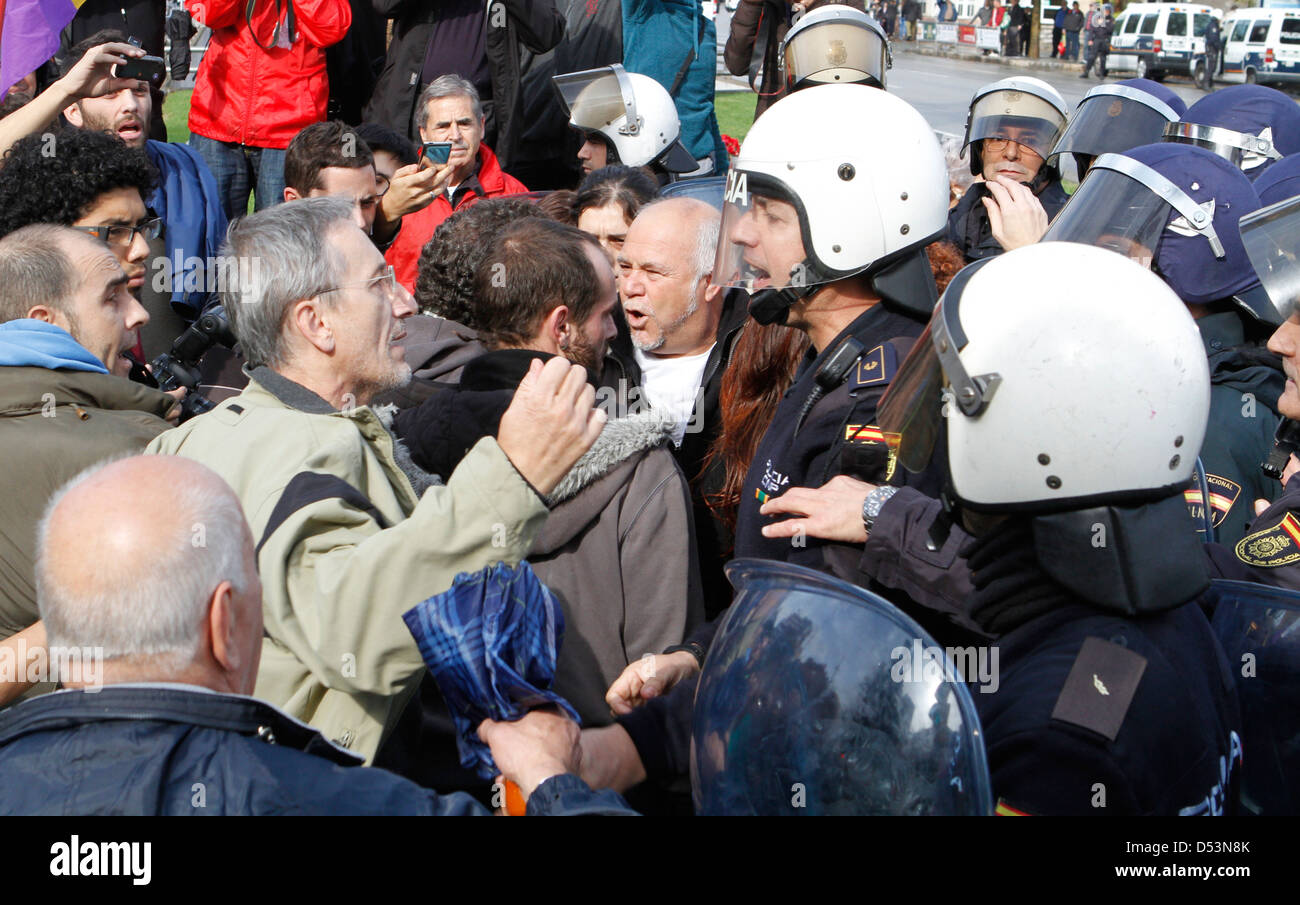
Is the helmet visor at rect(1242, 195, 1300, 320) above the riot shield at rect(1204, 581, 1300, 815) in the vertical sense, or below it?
above

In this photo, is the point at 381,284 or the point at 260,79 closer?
the point at 381,284

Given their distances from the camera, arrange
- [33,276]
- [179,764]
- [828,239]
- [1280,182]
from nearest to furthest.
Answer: [179,764] < [828,239] < [33,276] < [1280,182]

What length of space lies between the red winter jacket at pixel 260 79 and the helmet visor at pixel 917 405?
15.9 ft

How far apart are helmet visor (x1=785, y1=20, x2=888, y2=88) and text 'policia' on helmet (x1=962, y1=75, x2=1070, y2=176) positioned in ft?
1.87

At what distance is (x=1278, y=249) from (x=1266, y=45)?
32986 mm

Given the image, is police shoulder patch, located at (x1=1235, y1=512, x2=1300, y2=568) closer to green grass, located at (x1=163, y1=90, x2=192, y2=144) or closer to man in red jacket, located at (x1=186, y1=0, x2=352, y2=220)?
man in red jacket, located at (x1=186, y1=0, x2=352, y2=220)

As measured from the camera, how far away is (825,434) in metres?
2.76

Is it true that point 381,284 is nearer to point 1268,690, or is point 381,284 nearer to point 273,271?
point 273,271

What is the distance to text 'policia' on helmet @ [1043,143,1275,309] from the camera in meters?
3.58

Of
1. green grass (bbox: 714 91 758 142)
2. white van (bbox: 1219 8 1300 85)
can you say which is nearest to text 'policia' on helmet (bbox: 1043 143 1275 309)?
green grass (bbox: 714 91 758 142)

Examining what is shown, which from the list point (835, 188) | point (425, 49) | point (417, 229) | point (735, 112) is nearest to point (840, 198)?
point (835, 188)

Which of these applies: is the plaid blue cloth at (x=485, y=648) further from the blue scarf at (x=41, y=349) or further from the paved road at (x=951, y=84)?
the paved road at (x=951, y=84)

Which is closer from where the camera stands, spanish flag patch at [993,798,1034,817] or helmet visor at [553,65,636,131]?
spanish flag patch at [993,798,1034,817]

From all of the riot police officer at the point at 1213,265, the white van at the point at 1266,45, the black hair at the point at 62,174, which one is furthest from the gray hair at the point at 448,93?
the white van at the point at 1266,45
